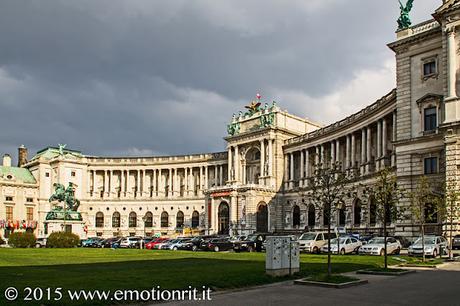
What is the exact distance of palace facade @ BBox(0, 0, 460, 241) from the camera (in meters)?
58.1

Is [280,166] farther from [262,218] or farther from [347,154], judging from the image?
[347,154]

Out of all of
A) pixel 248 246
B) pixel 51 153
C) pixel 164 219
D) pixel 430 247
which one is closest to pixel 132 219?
pixel 164 219

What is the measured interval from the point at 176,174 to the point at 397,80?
81288 millimetres

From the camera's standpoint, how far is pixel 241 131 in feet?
394

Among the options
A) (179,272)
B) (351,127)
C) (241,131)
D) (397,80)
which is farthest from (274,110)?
(179,272)

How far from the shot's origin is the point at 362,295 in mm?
20359

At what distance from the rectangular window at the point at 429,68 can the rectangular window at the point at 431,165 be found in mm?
10089

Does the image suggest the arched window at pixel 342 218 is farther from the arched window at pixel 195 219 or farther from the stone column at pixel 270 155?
the arched window at pixel 195 219

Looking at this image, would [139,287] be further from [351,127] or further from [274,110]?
[274,110]

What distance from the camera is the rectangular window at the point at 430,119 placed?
58.8m

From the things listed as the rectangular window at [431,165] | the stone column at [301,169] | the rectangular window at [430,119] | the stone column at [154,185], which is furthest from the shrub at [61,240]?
the stone column at [154,185]

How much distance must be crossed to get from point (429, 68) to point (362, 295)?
46.9 m

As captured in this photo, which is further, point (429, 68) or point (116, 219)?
point (116, 219)

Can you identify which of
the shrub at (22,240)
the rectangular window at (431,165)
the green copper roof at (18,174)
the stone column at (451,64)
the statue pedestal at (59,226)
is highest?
the stone column at (451,64)
